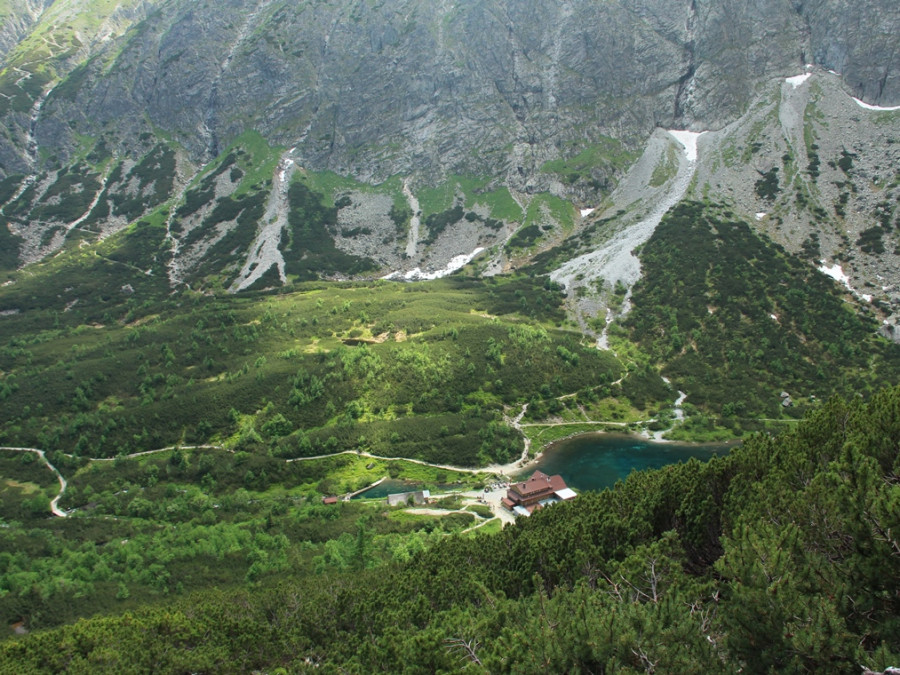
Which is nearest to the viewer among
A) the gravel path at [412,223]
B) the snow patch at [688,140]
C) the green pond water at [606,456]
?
the green pond water at [606,456]

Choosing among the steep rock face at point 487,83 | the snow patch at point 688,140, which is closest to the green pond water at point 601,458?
the snow patch at point 688,140

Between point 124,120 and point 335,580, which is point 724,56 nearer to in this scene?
point 335,580

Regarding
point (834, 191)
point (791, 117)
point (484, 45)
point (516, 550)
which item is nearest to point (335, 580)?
point (516, 550)

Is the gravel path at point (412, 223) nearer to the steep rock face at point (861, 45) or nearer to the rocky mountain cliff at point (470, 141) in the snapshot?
the rocky mountain cliff at point (470, 141)

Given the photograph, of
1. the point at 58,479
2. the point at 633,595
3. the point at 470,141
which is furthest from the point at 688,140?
the point at 633,595

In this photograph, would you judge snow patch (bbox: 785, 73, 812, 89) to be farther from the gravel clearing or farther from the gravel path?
the gravel path

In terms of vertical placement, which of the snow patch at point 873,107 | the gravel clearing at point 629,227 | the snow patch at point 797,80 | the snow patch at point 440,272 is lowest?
the snow patch at point 440,272
